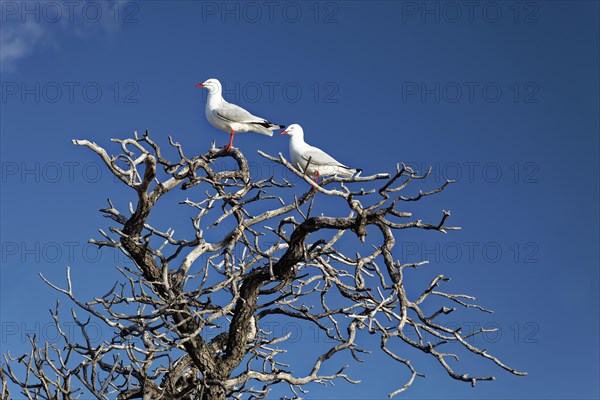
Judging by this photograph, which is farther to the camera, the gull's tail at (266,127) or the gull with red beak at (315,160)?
the gull's tail at (266,127)

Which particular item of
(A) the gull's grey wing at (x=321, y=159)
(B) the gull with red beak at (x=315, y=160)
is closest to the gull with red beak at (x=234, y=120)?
(B) the gull with red beak at (x=315, y=160)

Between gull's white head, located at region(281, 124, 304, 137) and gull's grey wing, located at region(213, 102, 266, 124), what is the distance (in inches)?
11.9

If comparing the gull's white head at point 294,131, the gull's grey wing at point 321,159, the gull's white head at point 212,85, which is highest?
the gull's white head at point 212,85

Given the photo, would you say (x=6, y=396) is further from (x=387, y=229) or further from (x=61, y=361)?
(x=387, y=229)

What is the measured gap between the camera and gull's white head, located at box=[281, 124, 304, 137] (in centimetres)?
813

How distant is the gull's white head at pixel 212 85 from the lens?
8.98 metres

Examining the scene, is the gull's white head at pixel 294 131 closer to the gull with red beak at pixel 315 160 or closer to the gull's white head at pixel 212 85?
the gull with red beak at pixel 315 160

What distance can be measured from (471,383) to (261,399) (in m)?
3.24

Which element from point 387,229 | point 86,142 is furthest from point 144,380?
point 387,229

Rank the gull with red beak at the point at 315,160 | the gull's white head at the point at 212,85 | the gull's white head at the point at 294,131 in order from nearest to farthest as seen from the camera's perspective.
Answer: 1. the gull with red beak at the point at 315,160
2. the gull's white head at the point at 294,131
3. the gull's white head at the point at 212,85

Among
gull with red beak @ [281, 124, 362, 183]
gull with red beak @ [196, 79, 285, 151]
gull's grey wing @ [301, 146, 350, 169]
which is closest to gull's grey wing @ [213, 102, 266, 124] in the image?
gull with red beak @ [196, 79, 285, 151]

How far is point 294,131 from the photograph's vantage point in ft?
26.8

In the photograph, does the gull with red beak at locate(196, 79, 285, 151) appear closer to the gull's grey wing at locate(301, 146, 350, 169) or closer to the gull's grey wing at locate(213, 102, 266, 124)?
the gull's grey wing at locate(213, 102, 266, 124)

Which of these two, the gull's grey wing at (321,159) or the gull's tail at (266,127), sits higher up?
the gull's tail at (266,127)
